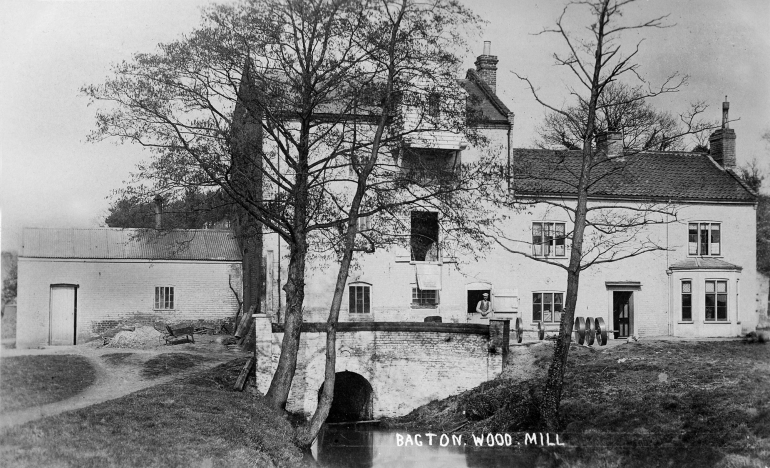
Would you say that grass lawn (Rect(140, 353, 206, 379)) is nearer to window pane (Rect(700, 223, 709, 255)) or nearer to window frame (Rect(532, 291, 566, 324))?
window frame (Rect(532, 291, 566, 324))

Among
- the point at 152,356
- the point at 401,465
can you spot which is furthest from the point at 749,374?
the point at 152,356

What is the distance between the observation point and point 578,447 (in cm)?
1641

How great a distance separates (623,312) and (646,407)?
1209cm

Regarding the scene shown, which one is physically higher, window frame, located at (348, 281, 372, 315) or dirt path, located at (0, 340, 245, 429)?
window frame, located at (348, 281, 372, 315)

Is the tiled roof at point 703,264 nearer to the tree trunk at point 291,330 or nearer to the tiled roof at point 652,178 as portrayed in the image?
the tiled roof at point 652,178

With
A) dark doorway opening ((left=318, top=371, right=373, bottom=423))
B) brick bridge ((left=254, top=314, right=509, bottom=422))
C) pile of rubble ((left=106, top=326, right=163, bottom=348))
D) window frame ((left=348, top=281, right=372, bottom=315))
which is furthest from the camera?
window frame ((left=348, top=281, right=372, bottom=315))

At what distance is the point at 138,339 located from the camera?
2614cm

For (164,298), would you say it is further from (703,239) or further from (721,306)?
(721,306)

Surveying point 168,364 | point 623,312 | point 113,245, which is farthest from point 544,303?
point 113,245

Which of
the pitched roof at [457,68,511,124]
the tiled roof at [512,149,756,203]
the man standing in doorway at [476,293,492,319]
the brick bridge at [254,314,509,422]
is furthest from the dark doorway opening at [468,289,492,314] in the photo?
the pitched roof at [457,68,511,124]

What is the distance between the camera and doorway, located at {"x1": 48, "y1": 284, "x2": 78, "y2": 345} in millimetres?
29016

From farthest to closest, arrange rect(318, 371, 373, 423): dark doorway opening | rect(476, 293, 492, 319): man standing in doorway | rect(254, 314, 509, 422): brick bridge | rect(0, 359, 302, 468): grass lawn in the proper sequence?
rect(476, 293, 492, 319): man standing in doorway < rect(318, 371, 373, 423): dark doorway opening < rect(254, 314, 509, 422): brick bridge < rect(0, 359, 302, 468): grass lawn

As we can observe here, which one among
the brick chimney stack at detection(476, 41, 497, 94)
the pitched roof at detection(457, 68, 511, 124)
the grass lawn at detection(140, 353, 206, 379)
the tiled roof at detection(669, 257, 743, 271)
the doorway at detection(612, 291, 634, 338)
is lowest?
the grass lawn at detection(140, 353, 206, 379)

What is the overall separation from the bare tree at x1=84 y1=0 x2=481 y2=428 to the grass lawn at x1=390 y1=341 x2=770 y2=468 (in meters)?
5.80
